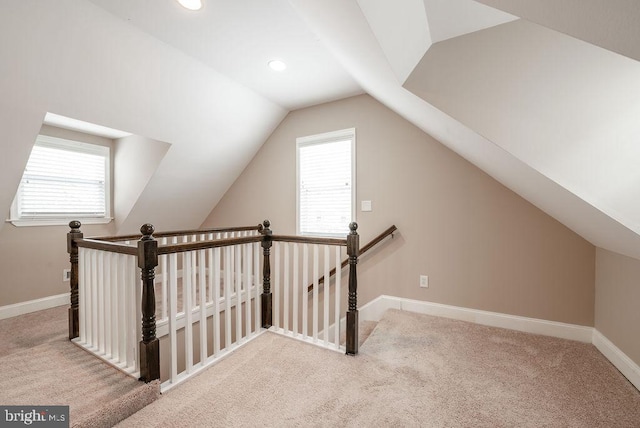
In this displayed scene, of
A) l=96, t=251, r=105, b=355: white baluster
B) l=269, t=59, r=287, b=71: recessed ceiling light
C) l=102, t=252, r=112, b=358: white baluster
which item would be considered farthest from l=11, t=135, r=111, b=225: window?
l=269, t=59, r=287, b=71: recessed ceiling light

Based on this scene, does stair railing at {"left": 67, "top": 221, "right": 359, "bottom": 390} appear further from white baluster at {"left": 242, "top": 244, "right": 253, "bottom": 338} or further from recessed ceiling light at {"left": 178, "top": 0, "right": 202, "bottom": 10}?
recessed ceiling light at {"left": 178, "top": 0, "right": 202, "bottom": 10}

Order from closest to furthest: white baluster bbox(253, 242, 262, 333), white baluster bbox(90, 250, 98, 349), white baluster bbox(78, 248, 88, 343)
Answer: white baluster bbox(90, 250, 98, 349)
white baluster bbox(78, 248, 88, 343)
white baluster bbox(253, 242, 262, 333)

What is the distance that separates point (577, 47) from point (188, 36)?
101 inches

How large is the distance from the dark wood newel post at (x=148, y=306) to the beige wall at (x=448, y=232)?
88.8 inches

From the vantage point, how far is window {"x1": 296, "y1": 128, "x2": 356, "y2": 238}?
11.4 ft

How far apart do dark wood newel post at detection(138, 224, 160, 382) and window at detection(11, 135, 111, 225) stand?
2.63m

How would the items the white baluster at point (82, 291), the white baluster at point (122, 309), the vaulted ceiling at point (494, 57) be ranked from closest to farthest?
the vaulted ceiling at point (494, 57)
the white baluster at point (122, 309)
the white baluster at point (82, 291)

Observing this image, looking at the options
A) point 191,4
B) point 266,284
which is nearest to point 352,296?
point 266,284

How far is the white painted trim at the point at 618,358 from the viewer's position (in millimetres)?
1742

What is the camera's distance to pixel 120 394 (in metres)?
1.59

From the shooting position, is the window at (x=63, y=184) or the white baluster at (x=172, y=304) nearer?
the white baluster at (x=172, y=304)

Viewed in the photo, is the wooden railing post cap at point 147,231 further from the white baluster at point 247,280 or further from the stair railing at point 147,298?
the white baluster at point 247,280

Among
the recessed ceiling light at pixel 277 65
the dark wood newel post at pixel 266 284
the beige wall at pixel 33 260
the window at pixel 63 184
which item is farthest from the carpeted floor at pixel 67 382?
the recessed ceiling light at pixel 277 65

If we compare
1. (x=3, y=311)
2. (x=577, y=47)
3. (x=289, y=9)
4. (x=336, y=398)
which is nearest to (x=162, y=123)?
(x=289, y=9)
